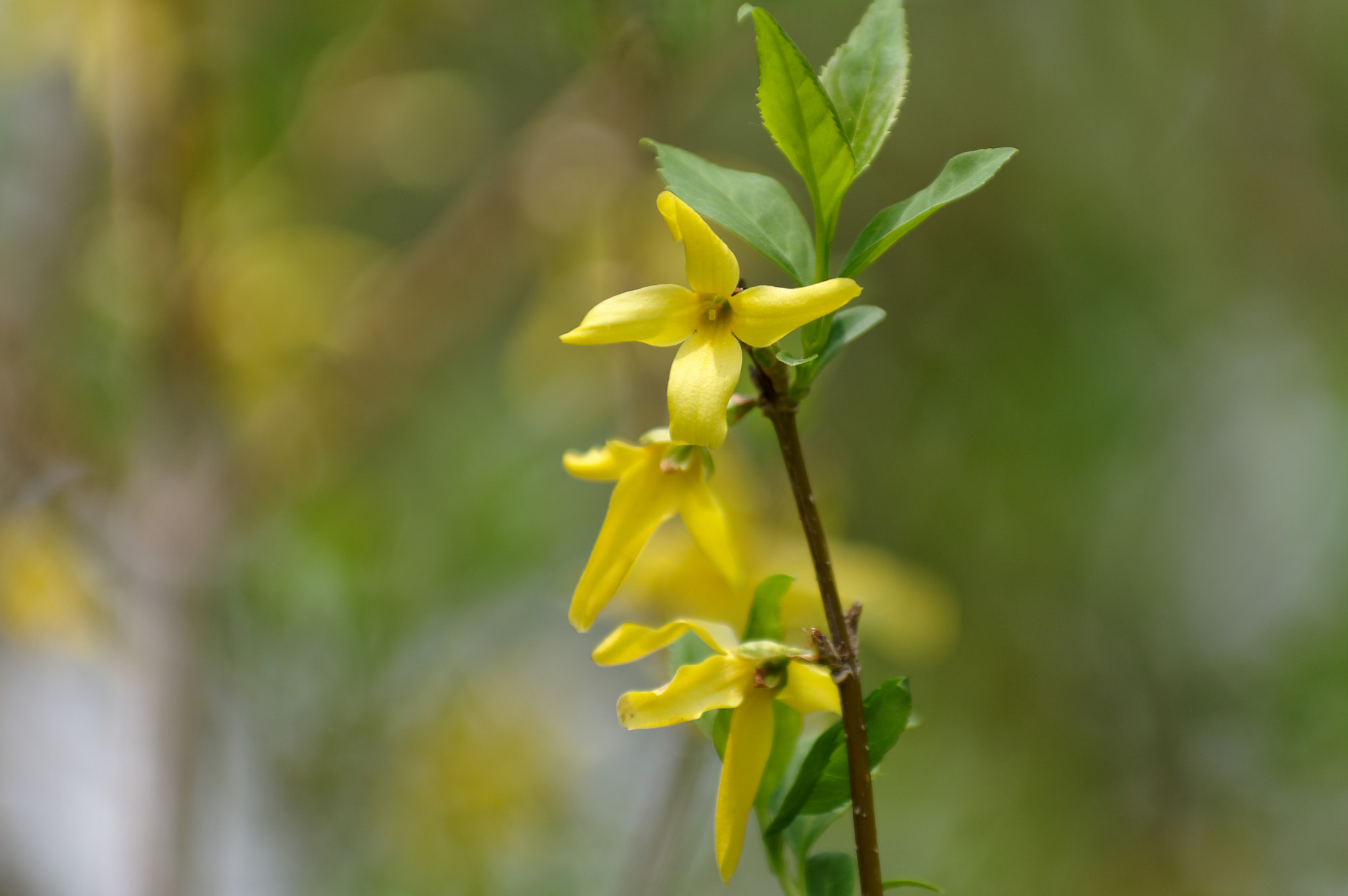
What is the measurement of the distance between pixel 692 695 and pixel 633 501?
5 centimetres

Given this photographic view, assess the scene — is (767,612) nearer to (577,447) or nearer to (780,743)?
(780,743)

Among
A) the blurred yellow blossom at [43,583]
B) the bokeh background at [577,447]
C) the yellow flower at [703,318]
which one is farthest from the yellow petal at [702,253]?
the blurred yellow blossom at [43,583]

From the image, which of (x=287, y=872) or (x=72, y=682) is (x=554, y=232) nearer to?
(x=287, y=872)

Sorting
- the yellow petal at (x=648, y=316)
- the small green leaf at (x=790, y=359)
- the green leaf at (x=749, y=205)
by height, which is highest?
the green leaf at (x=749, y=205)

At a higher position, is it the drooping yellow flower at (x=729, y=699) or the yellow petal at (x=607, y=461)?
the yellow petal at (x=607, y=461)

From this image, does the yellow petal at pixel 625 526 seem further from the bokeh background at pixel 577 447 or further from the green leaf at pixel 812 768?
the bokeh background at pixel 577 447

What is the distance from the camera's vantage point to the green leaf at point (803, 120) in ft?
0.71

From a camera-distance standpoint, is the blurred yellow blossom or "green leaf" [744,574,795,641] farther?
the blurred yellow blossom

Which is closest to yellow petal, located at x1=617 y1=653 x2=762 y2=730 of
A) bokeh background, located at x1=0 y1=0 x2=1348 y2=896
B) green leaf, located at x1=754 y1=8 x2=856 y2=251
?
green leaf, located at x1=754 y1=8 x2=856 y2=251

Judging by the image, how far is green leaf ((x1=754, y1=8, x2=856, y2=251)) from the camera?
216 mm

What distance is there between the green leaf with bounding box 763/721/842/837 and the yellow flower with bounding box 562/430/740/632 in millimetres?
65

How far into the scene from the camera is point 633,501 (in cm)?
25

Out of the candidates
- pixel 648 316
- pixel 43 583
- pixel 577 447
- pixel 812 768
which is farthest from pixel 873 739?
pixel 577 447

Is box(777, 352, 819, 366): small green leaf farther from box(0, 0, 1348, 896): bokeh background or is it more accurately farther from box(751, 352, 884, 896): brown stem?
box(0, 0, 1348, 896): bokeh background
